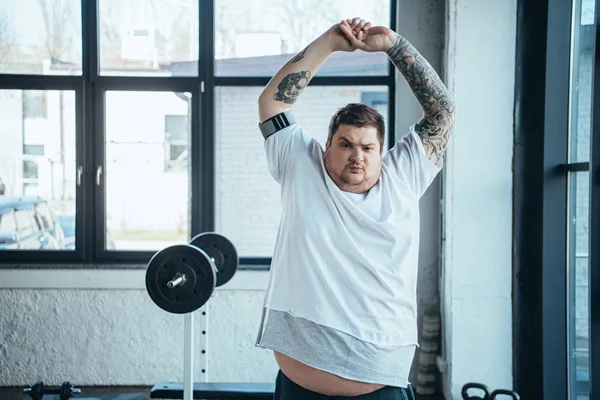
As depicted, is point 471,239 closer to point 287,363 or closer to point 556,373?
point 556,373

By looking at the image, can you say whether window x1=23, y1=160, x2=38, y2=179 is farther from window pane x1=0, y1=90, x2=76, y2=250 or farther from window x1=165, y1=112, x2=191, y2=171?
window x1=165, y1=112, x2=191, y2=171

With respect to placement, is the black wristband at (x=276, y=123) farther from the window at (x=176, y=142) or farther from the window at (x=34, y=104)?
the window at (x=34, y=104)

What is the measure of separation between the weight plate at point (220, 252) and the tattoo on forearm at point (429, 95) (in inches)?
46.3

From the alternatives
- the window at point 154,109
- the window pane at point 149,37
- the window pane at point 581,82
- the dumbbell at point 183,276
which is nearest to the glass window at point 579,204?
the window pane at point 581,82

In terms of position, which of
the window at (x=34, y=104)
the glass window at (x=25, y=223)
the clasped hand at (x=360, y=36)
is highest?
the window at (x=34, y=104)

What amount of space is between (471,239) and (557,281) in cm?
42

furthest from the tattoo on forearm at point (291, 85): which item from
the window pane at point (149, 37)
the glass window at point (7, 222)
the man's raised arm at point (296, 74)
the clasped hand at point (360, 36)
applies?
the glass window at point (7, 222)

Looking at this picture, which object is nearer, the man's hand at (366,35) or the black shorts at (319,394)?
the black shorts at (319,394)

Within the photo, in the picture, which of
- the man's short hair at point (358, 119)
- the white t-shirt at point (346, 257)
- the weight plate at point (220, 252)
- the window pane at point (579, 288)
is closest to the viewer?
the white t-shirt at point (346, 257)

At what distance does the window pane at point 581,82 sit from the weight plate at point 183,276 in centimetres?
142

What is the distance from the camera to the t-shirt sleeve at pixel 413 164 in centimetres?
123

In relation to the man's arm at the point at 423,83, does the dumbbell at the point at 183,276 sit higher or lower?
lower

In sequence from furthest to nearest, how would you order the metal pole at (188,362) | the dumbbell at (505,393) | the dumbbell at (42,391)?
1. the metal pole at (188,362)
2. the dumbbell at (42,391)
3. the dumbbell at (505,393)

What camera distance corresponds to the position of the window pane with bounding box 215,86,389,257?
284cm
